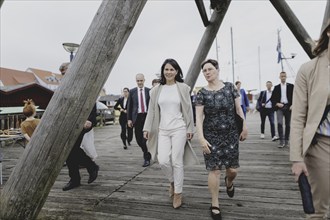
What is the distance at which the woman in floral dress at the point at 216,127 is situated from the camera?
104 inches

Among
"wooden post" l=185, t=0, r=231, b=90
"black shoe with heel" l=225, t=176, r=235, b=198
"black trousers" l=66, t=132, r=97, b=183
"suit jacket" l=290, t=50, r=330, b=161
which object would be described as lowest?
"black shoe with heel" l=225, t=176, r=235, b=198

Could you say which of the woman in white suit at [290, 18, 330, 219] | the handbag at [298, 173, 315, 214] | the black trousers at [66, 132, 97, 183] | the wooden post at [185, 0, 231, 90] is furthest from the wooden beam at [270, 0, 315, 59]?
the handbag at [298, 173, 315, 214]

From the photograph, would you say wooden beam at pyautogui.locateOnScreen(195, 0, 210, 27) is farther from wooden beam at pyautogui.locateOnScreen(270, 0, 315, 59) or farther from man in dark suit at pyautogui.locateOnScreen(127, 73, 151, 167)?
man in dark suit at pyautogui.locateOnScreen(127, 73, 151, 167)

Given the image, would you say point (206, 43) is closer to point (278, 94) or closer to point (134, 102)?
point (278, 94)

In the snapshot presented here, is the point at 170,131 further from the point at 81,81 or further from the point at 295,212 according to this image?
the point at 295,212

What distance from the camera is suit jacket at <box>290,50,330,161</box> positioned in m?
A: 1.41

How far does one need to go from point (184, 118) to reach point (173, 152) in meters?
0.44

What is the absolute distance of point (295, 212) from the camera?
2.58 meters

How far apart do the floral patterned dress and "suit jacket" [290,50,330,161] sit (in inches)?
45.2

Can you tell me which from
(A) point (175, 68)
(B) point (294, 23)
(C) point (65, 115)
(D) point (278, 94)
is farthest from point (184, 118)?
(B) point (294, 23)

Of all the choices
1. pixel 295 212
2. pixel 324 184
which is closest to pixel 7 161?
pixel 295 212

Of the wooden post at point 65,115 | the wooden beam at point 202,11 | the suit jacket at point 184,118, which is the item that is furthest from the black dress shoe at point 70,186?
the wooden beam at point 202,11

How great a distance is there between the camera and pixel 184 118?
9.96 ft

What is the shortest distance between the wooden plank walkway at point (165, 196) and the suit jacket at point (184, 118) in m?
0.55
